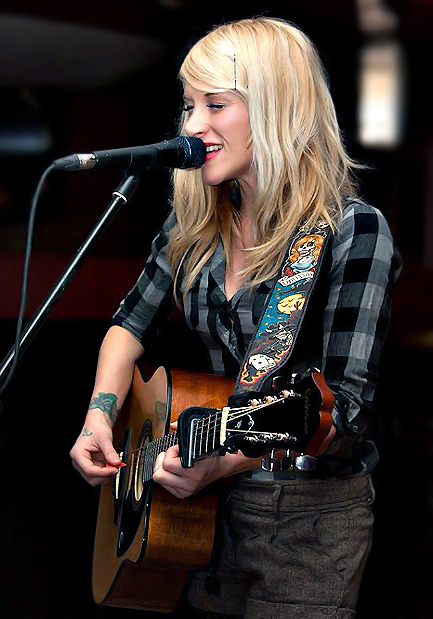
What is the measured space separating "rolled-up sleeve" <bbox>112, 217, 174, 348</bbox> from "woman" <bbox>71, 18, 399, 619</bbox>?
190 mm

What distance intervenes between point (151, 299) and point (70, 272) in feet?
1.61

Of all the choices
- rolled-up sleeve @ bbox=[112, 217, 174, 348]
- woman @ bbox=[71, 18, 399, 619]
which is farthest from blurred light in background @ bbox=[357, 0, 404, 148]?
woman @ bbox=[71, 18, 399, 619]

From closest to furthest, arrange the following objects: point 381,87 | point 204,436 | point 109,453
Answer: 1. point 204,436
2. point 109,453
3. point 381,87

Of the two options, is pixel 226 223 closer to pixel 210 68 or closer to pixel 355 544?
pixel 210 68

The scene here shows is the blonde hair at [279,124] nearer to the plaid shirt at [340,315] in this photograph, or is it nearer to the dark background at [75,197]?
the plaid shirt at [340,315]

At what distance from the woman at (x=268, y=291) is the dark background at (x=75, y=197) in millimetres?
1394

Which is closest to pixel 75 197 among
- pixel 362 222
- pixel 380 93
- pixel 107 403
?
pixel 380 93

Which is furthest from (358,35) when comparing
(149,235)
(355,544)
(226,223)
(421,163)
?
(355,544)

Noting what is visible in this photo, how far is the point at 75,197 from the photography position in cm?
353

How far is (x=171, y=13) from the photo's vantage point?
3482mm

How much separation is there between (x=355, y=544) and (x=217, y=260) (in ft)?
2.02

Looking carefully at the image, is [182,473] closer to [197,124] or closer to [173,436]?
[173,436]

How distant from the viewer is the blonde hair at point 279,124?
1.99 meters

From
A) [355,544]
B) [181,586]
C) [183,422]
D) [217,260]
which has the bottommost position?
[181,586]
